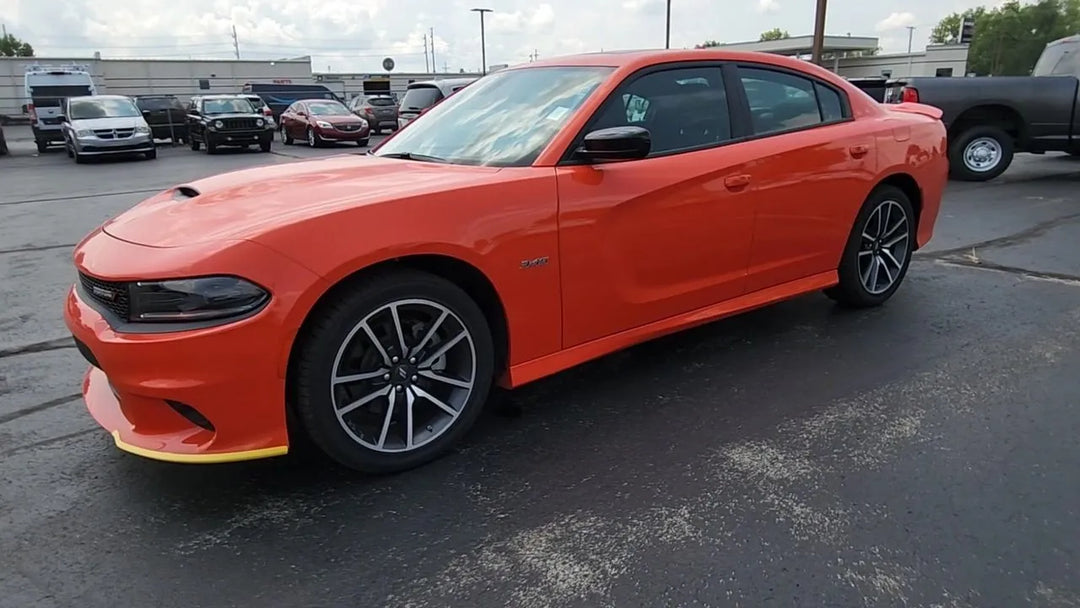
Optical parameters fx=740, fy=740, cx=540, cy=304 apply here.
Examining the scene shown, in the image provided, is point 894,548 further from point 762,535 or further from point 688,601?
point 688,601

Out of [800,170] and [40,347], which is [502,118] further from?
[40,347]

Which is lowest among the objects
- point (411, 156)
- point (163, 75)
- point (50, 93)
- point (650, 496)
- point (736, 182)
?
point (650, 496)

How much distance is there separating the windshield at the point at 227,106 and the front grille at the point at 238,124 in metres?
0.55

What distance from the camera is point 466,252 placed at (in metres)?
2.87

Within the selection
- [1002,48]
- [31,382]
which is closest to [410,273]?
[31,382]

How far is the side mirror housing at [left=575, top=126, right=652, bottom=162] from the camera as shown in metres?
3.06

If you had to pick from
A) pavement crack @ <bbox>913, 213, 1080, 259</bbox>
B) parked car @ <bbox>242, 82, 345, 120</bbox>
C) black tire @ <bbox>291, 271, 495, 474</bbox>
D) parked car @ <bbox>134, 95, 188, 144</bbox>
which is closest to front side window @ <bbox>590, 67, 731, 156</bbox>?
black tire @ <bbox>291, 271, 495, 474</bbox>

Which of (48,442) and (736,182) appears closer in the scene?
(48,442)

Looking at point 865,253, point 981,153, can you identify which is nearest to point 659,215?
point 865,253

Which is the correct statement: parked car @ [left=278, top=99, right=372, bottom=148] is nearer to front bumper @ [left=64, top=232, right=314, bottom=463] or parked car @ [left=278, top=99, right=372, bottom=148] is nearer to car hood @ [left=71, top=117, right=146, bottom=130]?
A: car hood @ [left=71, top=117, right=146, bottom=130]

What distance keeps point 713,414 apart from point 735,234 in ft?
3.15

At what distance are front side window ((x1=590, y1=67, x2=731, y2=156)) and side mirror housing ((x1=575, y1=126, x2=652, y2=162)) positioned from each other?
0.24 m

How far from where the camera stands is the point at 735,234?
377 centimetres

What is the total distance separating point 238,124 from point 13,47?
79986mm
